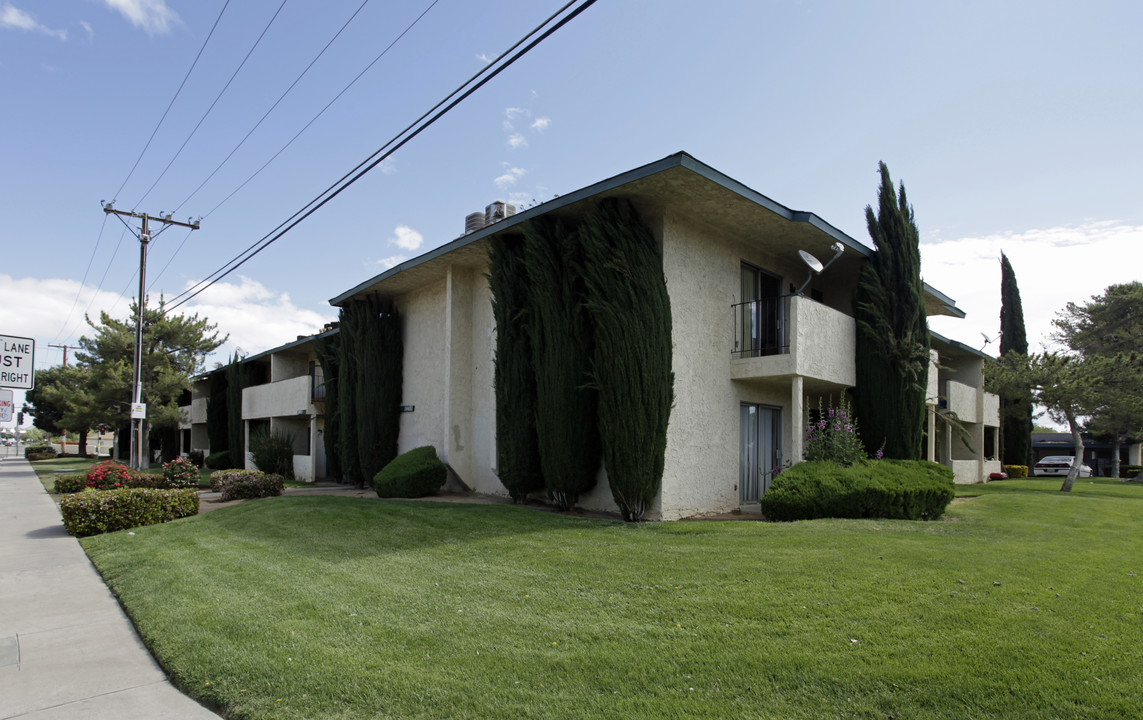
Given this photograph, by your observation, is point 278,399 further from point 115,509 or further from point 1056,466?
point 1056,466

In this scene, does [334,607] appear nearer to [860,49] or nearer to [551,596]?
[551,596]

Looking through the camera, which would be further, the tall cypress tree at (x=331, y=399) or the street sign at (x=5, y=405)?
the tall cypress tree at (x=331, y=399)

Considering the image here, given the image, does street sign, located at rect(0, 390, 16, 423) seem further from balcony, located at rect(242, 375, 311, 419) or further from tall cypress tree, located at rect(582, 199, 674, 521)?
balcony, located at rect(242, 375, 311, 419)

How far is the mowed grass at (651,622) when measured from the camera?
152 inches

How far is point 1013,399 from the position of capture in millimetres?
24781

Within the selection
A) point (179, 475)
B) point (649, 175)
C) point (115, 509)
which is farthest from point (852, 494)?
point (179, 475)

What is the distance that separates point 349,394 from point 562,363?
8975mm

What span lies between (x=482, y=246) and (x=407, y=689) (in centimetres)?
1059

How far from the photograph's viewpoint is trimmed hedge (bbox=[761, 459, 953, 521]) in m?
10.1

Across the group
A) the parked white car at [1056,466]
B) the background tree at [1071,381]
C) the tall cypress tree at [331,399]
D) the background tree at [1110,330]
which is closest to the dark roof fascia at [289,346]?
the tall cypress tree at [331,399]

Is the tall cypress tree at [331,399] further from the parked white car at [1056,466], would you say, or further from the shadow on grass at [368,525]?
the parked white car at [1056,466]

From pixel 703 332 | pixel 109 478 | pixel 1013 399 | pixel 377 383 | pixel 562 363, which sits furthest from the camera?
pixel 1013 399

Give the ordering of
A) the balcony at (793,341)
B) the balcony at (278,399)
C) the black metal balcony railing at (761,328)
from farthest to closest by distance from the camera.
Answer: the balcony at (278,399), the black metal balcony railing at (761,328), the balcony at (793,341)

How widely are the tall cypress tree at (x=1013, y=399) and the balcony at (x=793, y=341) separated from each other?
37.7ft
